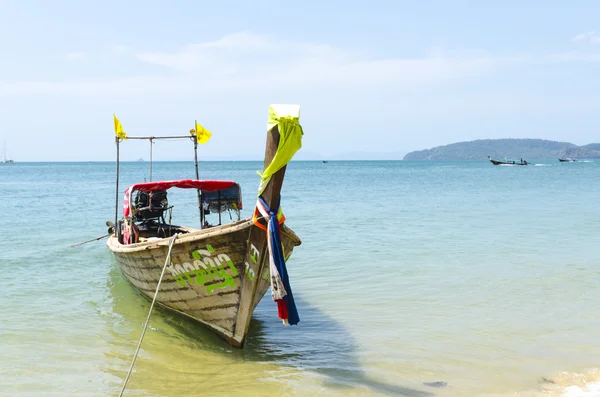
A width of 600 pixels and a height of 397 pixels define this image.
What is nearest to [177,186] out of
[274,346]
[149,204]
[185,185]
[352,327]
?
[185,185]

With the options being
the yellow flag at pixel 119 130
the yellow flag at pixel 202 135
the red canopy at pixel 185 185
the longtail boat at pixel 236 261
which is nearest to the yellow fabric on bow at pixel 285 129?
the longtail boat at pixel 236 261

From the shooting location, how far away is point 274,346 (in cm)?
779

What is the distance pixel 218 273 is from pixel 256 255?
0.72 metres

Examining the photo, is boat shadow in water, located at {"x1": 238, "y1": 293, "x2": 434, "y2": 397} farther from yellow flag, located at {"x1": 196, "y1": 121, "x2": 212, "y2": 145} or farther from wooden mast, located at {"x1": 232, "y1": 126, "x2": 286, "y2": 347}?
yellow flag, located at {"x1": 196, "y1": 121, "x2": 212, "y2": 145}

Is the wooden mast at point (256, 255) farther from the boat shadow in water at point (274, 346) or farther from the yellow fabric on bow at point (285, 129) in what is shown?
the boat shadow in water at point (274, 346)

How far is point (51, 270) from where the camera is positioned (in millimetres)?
12891

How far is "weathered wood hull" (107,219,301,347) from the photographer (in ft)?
22.6

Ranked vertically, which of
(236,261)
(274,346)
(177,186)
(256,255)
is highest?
(177,186)

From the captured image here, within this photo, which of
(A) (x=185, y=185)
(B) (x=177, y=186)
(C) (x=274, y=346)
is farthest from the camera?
(B) (x=177, y=186)

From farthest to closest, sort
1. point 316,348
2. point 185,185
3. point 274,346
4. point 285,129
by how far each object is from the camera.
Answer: point 185,185 < point 274,346 < point 316,348 < point 285,129

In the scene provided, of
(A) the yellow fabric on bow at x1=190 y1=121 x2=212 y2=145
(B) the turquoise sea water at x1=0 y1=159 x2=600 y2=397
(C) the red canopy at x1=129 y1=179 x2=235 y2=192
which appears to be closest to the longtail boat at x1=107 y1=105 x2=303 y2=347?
(B) the turquoise sea water at x1=0 y1=159 x2=600 y2=397

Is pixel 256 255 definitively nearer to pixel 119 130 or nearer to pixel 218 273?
pixel 218 273

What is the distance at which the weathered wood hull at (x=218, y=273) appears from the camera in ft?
22.6

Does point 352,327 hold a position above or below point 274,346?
above
